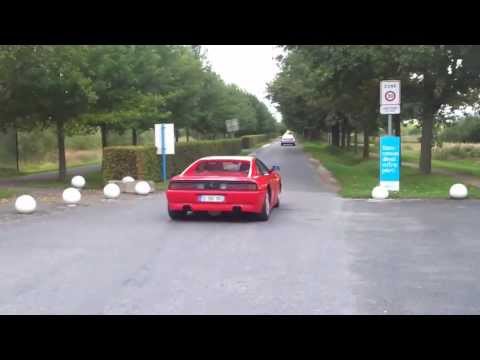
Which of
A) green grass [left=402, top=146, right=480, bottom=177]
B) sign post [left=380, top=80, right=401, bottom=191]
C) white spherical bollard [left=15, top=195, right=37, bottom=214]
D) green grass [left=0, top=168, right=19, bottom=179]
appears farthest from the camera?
green grass [left=0, top=168, right=19, bottom=179]

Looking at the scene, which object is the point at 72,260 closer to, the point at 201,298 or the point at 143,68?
the point at 201,298

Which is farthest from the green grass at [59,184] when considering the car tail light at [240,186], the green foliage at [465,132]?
the green foliage at [465,132]

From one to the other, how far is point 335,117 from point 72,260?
40.9 meters

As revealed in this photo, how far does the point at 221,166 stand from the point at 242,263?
17.6 feet

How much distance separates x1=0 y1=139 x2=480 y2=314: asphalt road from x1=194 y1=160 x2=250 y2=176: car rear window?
1.02 metres

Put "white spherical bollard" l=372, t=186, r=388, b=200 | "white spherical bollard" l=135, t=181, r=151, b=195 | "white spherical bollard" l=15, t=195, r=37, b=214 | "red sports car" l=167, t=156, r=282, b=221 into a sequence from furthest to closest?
"white spherical bollard" l=135, t=181, r=151, b=195 → "white spherical bollard" l=372, t=186, r=388, b=200 → "white spherical bollard" l=15, t=195, r=37, b=214 → "red sports car" l=167, t=156, r=282, b=221

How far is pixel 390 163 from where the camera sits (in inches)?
683

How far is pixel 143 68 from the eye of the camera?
26.2 metres

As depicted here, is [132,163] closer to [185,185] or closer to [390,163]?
[390,163]

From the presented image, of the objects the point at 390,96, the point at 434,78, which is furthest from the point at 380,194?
the point at 434,78

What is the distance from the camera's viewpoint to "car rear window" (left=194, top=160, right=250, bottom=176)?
42.2 ft

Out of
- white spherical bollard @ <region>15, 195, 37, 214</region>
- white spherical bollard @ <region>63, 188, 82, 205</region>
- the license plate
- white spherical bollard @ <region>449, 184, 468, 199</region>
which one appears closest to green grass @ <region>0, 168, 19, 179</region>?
white spherical bollard @ <region>63, 188, 82, 205</region>

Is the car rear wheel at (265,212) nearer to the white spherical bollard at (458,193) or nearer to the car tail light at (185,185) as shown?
the car tail light at (185,185)

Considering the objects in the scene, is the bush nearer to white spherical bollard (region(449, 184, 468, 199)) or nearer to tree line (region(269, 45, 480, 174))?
tree line (region(269, 45, 480, 174))
